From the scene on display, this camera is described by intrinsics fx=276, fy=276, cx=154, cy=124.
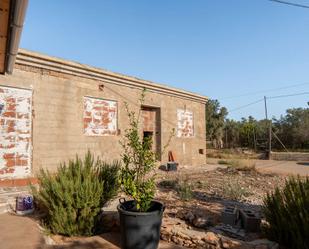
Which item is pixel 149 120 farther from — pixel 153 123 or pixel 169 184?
pixel 169 184

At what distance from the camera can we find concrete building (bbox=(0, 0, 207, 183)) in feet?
29.5

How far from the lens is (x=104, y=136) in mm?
12023

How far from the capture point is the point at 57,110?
33.6 ft

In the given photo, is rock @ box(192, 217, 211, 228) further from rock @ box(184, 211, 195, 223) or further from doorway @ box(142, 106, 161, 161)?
doorway @ box(142, 106, 161, 161)

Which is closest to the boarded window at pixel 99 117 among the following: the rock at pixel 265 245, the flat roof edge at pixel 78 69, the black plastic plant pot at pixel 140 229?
the flat roof edge at pixel 78 69

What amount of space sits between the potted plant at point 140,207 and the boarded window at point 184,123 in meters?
11.8

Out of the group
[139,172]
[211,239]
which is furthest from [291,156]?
[139,172]

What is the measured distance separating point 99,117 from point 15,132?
3.58 m

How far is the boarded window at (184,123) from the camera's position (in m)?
17.0

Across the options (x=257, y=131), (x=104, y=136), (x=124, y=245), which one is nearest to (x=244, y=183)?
(x=104, y=136)

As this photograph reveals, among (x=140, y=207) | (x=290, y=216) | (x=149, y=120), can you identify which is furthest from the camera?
(x=149, y=120)

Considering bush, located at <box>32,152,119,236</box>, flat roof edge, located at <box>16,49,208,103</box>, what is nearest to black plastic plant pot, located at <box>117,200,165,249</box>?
bush, located at <box>32,152,119,236</box>

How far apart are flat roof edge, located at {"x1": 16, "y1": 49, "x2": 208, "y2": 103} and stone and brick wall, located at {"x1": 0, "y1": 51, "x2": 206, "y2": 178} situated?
0.11 feet

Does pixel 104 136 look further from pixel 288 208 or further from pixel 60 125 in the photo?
pixel 288 208
